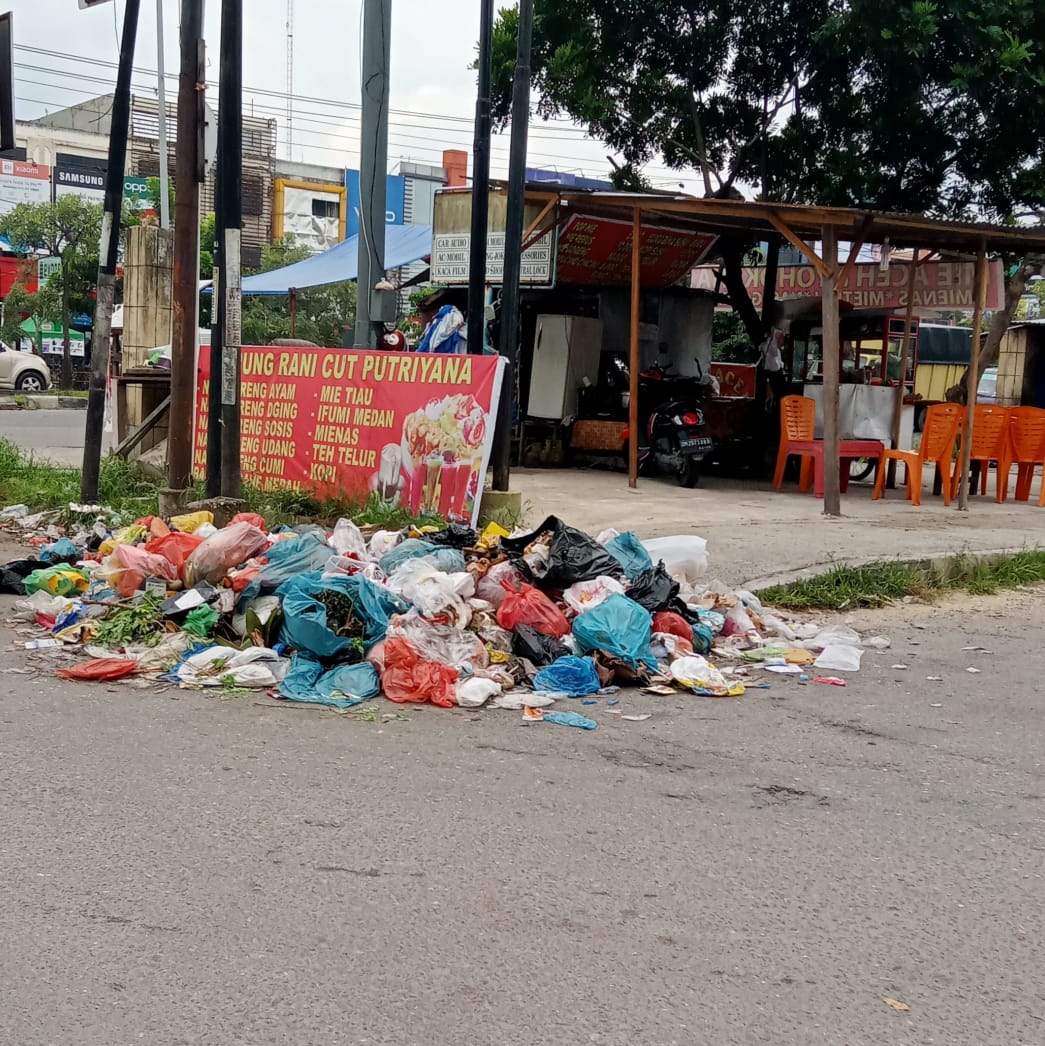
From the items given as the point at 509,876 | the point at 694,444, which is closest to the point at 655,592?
the point at 509,876

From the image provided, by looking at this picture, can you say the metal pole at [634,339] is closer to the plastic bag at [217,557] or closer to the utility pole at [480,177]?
the utility pole at [480,177]

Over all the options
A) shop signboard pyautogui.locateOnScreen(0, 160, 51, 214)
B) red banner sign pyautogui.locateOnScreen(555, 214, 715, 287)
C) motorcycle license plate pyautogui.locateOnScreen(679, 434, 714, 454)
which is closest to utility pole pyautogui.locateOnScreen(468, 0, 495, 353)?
red banner sign pyautogui.locateOnScreen(555, 214, 715, 287)

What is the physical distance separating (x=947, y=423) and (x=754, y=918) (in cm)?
1023

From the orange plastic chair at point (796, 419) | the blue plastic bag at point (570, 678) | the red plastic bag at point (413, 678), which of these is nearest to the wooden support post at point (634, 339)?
the orange plastic chair at point (796, 419)

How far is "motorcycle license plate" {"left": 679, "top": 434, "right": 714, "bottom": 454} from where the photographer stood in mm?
13445

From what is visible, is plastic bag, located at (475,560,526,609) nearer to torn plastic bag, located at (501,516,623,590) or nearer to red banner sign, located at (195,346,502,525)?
torn plastic bag, located at (501,516,623,590)

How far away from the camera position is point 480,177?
1027 cm

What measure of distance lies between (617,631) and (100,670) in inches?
106

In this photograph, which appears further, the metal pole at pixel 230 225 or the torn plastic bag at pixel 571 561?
the metal pole at pixel 230 225

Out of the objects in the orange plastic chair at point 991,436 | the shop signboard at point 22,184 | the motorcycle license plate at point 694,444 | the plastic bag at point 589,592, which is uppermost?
the shop signboard at point 22,184

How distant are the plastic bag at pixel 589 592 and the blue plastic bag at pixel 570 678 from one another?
65 centimetres

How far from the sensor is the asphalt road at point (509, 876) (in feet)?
9.58

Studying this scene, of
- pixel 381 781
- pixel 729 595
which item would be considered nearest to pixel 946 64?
pixel 729 595

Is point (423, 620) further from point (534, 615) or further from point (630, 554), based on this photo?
point (630, 554)
